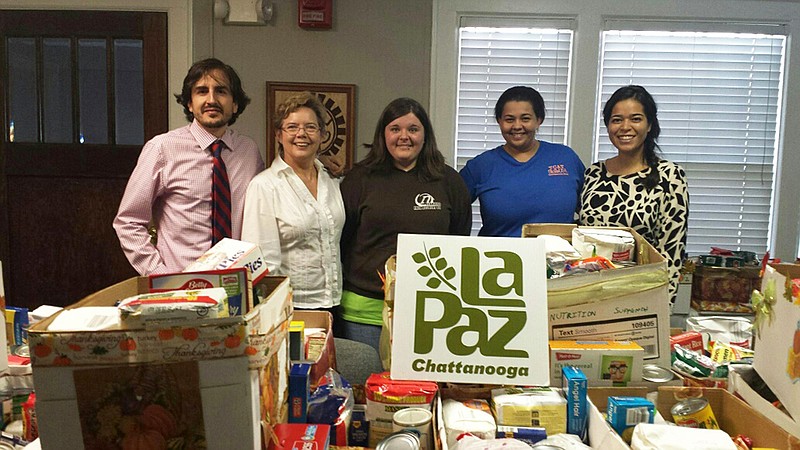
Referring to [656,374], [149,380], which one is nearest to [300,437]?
[149,380]

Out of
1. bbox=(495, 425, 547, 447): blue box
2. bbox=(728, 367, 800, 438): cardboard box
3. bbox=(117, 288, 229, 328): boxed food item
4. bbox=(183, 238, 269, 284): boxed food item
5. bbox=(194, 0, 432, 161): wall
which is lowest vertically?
bbox=(495, 425, 547, 447): blue box

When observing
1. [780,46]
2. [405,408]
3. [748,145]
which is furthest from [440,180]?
[780,46]

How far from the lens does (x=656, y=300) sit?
4.31 feet

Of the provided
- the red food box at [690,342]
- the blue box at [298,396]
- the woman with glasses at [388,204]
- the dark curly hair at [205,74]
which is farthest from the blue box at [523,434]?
the dark curly hair at [205,74]

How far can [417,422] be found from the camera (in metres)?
1.11

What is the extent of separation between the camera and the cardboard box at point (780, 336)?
106 centimetres

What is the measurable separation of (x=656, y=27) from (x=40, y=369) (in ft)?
11.3

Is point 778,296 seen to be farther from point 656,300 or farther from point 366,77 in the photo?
point 366,77

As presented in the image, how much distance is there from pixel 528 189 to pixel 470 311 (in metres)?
1.19

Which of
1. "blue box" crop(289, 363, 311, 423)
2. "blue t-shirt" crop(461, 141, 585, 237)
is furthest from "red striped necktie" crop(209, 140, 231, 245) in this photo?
"blue box" crop(289, 363, 311, 423)

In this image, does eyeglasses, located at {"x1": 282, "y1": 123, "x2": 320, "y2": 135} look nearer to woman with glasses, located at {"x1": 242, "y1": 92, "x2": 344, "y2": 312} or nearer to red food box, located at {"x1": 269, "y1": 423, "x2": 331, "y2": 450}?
woman with glasses, located at {"x1": 242, "y1": 92, "x2": 344, "y2": 312}

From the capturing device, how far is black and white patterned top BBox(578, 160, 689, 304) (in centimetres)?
214

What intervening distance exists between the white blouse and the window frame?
147cm

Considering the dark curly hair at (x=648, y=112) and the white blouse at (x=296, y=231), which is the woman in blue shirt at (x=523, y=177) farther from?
the white blouse at (x=296, y=231)
